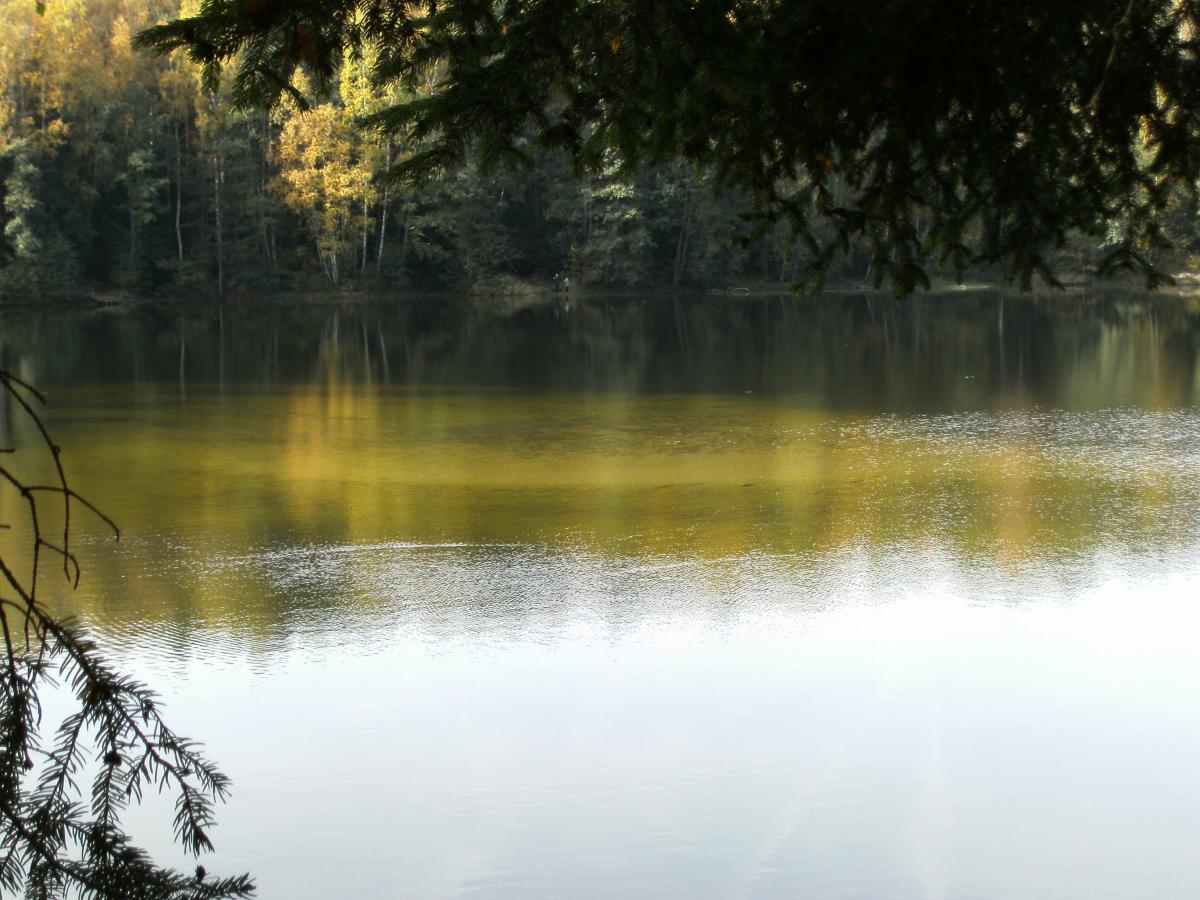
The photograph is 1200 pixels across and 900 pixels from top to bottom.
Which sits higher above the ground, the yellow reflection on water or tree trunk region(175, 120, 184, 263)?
tree trunk region(175, 120, 184, 263)

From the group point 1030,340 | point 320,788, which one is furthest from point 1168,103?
point 1030,340

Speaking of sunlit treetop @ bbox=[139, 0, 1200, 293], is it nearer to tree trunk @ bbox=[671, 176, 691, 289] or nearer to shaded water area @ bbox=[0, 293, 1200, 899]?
shaded water area @ bbox=[0, 293, 1200, 899]

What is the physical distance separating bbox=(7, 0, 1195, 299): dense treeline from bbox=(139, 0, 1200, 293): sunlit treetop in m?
35.4

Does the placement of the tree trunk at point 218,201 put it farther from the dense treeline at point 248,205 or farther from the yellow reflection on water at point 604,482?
the yellow reflection on water at point 604,482

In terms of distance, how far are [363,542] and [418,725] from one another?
12.4ft

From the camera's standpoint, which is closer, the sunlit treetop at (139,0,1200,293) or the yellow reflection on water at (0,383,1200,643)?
the sunlit treetop at (139,0,1200,293)

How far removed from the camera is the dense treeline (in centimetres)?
4122

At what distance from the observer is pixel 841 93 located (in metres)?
4.49

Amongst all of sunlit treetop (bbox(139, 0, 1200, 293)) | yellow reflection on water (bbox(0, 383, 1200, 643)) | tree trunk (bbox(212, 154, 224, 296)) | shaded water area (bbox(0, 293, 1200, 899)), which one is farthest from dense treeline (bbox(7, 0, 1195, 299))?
sunlit treetop (bbox(139, 0, 1200, 293))

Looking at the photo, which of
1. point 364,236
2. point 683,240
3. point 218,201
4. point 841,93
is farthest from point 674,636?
point 683,240

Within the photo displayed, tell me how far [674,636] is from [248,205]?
3979 cm

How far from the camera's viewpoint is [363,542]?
11086 millimetres

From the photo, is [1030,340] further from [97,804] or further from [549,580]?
[97,804]

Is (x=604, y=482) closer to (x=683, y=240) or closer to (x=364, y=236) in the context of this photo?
(x=364, y=236)
